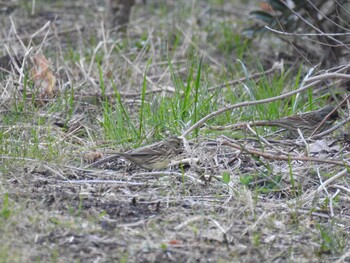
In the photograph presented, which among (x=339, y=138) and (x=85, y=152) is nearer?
(x=85, y=152)

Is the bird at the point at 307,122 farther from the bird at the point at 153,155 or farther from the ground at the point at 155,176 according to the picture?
the bird at the point at 153,155

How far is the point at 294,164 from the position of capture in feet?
17.9

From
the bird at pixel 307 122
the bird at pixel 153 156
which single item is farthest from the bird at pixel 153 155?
the bird at pixel 307 122

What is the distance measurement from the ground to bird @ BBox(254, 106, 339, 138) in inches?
3.9

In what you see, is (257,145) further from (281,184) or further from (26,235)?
(26,235)

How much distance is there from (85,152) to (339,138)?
1948 mm

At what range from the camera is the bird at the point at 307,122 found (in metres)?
5.91

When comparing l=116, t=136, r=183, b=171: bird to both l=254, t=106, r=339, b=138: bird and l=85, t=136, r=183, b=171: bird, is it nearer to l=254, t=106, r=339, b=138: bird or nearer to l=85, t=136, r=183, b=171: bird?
l=85, t=136, r=183, b=171: bird

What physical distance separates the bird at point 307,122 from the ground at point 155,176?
0.33 feet

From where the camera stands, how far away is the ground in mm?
4137

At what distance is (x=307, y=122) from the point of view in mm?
6082

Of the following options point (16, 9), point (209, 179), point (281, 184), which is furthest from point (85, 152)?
point (16, 9)

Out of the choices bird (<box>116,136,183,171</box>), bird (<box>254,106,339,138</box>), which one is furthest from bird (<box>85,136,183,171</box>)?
bird (<box>254,106,339,138</box>)

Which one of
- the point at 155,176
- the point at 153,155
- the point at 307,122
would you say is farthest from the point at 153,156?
the point at 307,122
